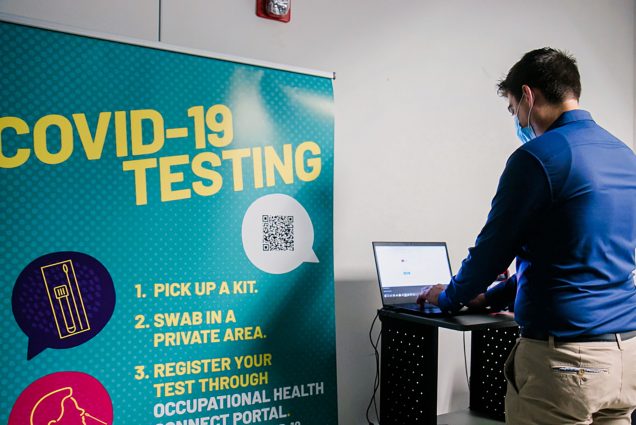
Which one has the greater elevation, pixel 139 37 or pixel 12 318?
pixel 139 37

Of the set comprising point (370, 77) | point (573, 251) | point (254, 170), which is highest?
point (370, 77)

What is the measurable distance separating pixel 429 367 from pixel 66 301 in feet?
4.25

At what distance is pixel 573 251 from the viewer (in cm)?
139

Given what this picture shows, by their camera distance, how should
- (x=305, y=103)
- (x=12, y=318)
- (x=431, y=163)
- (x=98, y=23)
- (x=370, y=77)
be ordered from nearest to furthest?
1. (x=12, y=318)
2. (x=98, y=23)
3. (x=305, y=103)
4. (x=370, y=77)
5. (x=431, y=163)

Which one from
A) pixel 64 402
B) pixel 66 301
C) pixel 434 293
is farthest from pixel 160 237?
pixel 434 293

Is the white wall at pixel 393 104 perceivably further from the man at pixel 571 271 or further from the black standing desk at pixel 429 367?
the man at pixel 571 271

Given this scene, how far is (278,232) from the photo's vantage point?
204 cm

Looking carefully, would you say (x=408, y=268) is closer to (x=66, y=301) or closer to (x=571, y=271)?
(x=571, y=271)

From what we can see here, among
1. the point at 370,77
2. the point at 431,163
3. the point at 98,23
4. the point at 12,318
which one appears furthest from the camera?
the point at 431,163

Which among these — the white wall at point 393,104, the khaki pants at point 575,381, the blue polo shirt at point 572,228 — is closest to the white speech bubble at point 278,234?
the white wall at point 393,104

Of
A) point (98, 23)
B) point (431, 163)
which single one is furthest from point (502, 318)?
point (98, 23)

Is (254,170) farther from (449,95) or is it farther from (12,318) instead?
(449,95)

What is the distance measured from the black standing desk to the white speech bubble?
43cm

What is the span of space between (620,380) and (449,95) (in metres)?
1.64
